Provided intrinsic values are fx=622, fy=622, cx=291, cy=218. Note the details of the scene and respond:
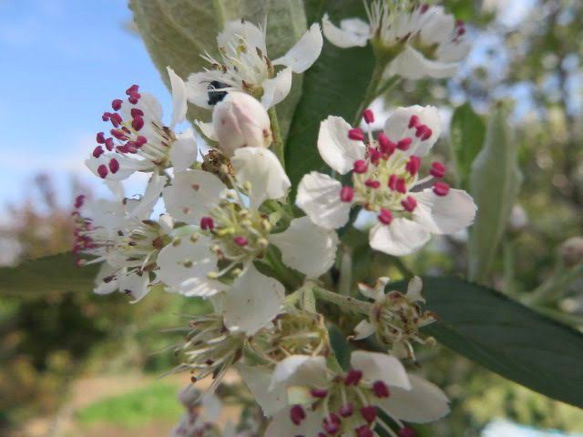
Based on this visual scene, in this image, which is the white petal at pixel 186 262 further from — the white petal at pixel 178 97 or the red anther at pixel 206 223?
the white petal at pixel 178 97

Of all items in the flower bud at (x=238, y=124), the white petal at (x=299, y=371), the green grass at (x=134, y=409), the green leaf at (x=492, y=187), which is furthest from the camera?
the green grass at (x=134, y=409)

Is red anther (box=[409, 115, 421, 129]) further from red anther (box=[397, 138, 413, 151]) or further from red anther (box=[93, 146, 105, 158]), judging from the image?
red anther (box=[93, 146, 105, 158])

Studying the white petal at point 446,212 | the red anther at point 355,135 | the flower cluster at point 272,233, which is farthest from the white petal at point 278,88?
the white petal at point 446,212

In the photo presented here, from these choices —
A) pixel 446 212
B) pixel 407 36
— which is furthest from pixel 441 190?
pixel 407 36

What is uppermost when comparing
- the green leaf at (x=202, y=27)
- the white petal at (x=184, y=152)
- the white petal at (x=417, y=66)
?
the green leaf at (x=202, y=27)

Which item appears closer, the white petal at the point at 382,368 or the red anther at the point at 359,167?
the white petal at the point at 382,368

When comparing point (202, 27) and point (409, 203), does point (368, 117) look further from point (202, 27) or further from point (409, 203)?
point (202, 27)

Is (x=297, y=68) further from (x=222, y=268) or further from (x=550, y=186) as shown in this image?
(x=550, y=186)
